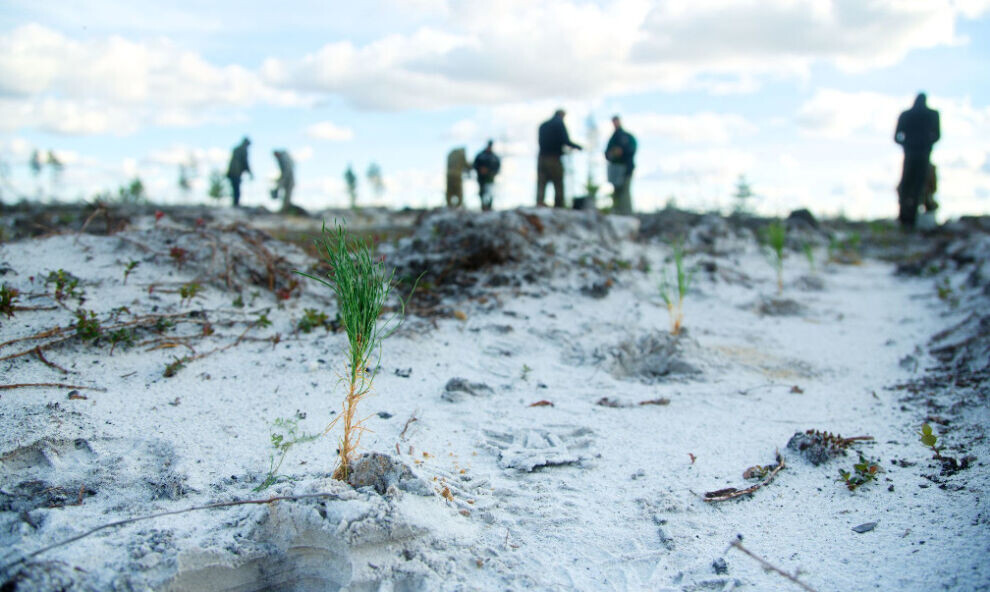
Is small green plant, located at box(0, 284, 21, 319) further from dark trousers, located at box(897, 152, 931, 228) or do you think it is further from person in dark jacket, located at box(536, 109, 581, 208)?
dark trousers, located at box(897, 152, 931, 228)

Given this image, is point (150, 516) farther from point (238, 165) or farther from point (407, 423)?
point (238, 165)

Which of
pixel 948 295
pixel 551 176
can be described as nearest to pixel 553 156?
pixel 551 176

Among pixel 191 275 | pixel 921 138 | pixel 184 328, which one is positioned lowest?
pixel 184 328

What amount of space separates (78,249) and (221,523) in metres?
3.33

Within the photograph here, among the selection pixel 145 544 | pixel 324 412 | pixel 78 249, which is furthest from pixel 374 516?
pixel 78 249

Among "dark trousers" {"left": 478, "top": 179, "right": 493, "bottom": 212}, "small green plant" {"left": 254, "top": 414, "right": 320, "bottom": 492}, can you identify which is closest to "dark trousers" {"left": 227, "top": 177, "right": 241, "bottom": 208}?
"dark trousers" {"left": 478, "top": 179, "right": 493, "bottom": 212}

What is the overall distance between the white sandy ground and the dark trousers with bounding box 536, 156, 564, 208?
506 cm

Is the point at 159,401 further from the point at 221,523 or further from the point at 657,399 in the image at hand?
the point at 657,399

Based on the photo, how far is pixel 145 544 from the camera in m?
1.76

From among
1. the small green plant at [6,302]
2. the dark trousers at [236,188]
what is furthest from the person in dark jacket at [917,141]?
the dark trousers at [236,188]

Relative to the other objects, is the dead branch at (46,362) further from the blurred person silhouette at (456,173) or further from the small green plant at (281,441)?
the blurred person silhouette at (456,173)

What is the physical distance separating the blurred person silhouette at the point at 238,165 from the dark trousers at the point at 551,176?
646 cm

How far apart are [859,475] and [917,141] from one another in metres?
9.39

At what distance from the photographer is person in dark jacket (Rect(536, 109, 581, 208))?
8.86 metres
